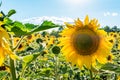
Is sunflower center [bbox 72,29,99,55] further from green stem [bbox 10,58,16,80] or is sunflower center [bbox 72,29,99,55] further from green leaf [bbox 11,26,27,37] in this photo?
green leaf [bbox 11,26,27,37]

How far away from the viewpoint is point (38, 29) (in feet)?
5.16

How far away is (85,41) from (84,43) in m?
0.02

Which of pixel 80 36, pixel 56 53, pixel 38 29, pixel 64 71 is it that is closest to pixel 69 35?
pixel 80 36

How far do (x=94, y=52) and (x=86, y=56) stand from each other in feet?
0.21

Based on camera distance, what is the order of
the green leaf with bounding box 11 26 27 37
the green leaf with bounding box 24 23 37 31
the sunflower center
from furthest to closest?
the sunflower center, the green leaf with bounding box 24 23 37 31, the green leaf with bounding box 11 26 27 37

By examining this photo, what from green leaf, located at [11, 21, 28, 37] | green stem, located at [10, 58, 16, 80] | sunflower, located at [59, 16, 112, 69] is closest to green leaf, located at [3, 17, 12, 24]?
green leaf, located at [11, 21, 28, 37]

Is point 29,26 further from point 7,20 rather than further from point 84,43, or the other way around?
point 84,43

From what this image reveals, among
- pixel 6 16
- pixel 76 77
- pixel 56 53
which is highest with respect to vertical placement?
pixel 6 16

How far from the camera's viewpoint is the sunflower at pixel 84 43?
2.51 m

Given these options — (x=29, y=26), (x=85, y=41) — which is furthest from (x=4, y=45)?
(x=85, y=41)

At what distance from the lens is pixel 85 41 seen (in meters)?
2.47

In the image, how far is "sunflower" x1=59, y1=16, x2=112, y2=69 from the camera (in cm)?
251

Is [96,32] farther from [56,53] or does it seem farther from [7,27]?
[56,53]

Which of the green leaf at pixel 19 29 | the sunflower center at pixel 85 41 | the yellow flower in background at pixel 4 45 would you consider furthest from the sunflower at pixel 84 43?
the yellow flower in background at pixel 4 45
